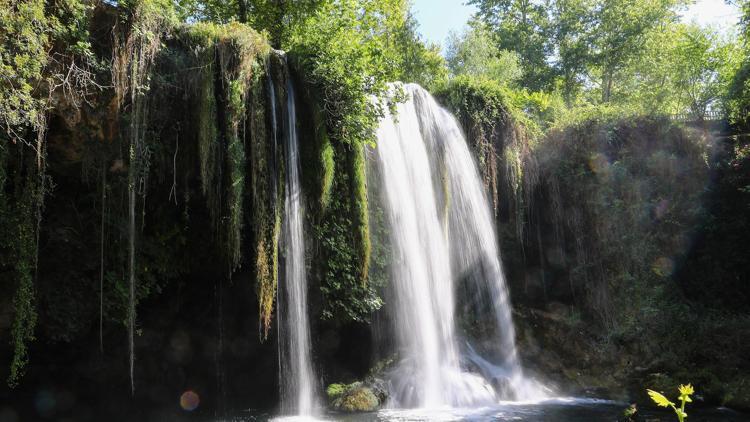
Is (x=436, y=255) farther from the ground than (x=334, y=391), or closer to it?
farther from the ground

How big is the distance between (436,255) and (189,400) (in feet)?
18.5

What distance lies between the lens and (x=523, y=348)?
1233cm

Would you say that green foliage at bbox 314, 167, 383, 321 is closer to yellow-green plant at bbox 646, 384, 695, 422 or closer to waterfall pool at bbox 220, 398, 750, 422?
waterfall pool at bbox 220, 398, 750, 422

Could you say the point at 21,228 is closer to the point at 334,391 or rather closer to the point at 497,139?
the point at 334,391

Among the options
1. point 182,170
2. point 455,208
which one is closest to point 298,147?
point 182,170

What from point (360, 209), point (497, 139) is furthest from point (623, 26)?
point (360, 209)

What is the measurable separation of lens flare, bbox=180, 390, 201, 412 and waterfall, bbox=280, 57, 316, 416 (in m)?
1.74

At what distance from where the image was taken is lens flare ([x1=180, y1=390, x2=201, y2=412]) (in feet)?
32.1

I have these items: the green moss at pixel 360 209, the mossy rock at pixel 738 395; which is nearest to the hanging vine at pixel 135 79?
the green moss at pixel 360 209

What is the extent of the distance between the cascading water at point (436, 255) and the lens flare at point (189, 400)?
3.66 metres

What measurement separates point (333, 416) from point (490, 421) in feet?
8.33

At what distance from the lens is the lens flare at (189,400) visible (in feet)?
Result: 32.1

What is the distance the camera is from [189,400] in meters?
9.84

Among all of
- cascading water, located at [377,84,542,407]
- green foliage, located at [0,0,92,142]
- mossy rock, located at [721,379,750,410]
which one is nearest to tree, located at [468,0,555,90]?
cascading water, located at [377,84,542,407]
